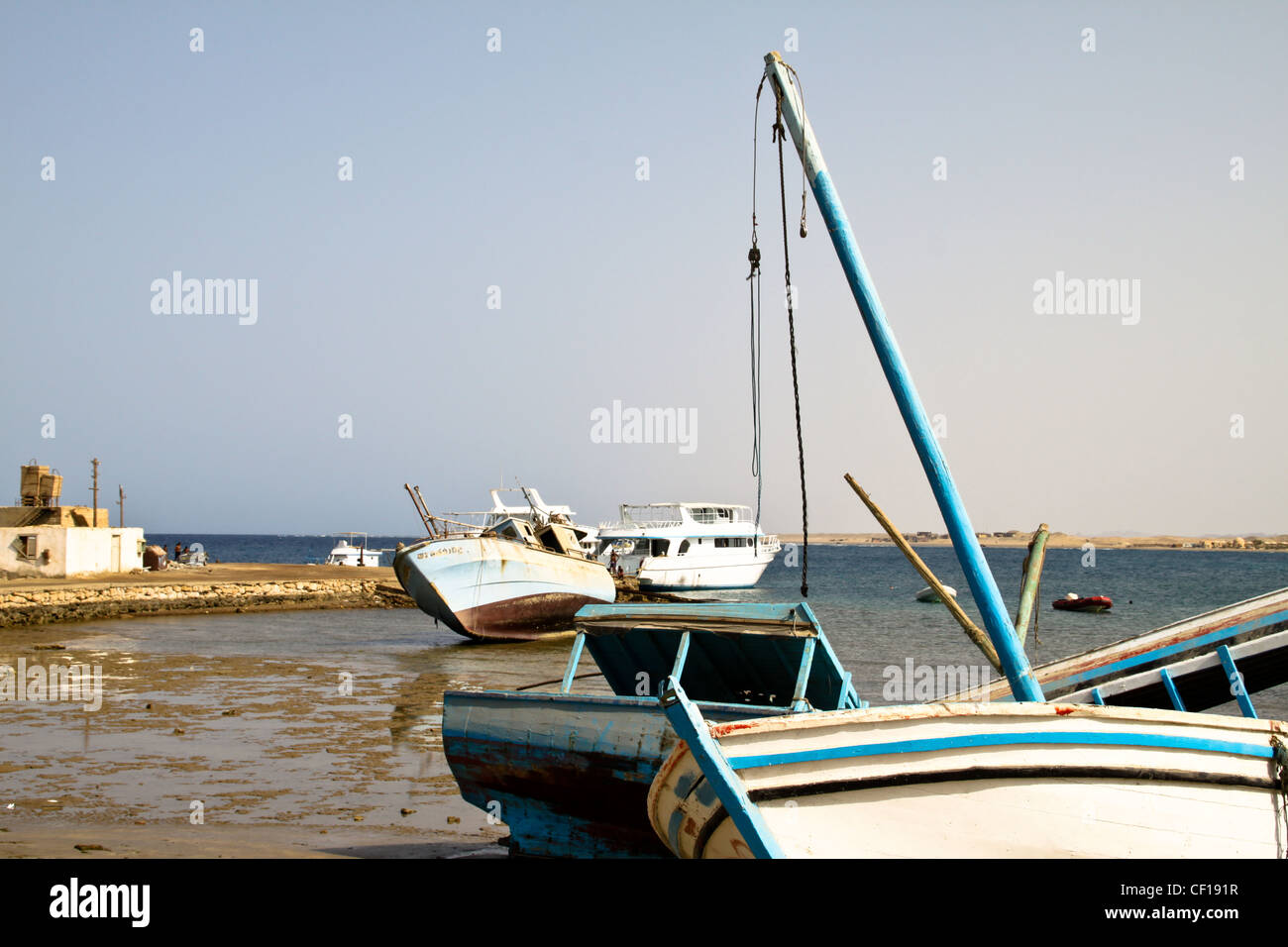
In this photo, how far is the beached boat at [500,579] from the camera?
92.5 feet

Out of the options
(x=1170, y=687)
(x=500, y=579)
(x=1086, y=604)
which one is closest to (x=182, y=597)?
(x=500, y=579)

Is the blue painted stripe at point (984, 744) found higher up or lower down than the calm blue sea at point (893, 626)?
higher up

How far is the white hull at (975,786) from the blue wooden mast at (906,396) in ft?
5.91

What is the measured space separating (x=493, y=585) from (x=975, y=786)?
24443 mm

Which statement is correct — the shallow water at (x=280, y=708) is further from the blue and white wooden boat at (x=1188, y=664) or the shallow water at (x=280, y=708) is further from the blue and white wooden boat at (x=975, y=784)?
the blue and white wooden boat at (x=1188, y=664)

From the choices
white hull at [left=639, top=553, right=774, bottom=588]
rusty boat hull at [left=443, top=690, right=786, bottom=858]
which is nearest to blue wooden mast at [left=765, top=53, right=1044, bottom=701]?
rusty boat hull at [left=443, top=690, right=786, bottom=858]

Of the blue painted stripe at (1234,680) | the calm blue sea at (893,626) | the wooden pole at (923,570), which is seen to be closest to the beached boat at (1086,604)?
the calm blue sea at (893,626)

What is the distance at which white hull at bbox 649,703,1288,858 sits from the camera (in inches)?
217

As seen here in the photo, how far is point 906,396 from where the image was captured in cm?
849

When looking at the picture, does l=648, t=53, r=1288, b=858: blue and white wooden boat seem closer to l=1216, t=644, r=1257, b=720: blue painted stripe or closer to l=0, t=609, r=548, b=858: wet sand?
l=1216, t=644, r=1257, b=720: blue painted stripe

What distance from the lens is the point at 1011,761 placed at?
568 cm

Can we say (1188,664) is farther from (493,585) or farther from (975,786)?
(493,585)
